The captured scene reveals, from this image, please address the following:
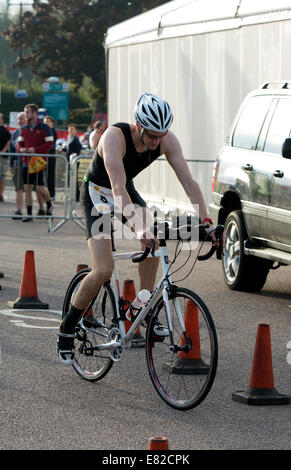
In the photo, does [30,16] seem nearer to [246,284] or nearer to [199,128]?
[199,128]

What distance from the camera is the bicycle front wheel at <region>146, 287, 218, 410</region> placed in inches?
254

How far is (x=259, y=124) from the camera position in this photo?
37.4 feet

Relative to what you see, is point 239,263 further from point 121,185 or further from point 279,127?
point 121,185

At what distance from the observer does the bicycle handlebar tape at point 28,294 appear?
10.3 m

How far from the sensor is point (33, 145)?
65.8ft

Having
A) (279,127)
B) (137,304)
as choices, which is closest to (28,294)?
(279,127)

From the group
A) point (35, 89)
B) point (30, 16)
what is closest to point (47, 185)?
point (30, 16)

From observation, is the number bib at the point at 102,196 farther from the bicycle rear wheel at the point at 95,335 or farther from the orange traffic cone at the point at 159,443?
the orange traffic cone at the point at 159,443

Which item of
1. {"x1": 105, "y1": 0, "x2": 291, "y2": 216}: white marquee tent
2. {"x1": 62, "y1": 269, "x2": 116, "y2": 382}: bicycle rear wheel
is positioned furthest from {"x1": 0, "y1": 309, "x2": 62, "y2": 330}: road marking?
{"x1": 105, "y1": 0, "x2": 291, "y2": 216}: white marquee tent

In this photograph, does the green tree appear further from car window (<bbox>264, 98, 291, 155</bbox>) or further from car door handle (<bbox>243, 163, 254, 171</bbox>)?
car window (<bbox>264, 98, 291, 155</bbox>)

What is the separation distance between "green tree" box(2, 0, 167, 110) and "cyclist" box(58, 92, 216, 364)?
2166 inches

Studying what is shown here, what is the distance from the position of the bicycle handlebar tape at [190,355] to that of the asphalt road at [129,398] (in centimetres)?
23

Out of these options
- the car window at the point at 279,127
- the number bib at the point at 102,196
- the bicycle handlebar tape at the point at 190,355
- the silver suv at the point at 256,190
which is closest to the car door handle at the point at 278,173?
the silver suv at the point at 256,190
